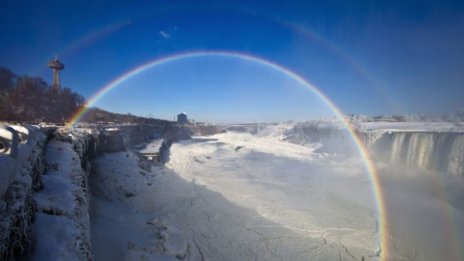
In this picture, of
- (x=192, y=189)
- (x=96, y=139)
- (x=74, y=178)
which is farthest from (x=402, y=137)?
(x=74, y=178)

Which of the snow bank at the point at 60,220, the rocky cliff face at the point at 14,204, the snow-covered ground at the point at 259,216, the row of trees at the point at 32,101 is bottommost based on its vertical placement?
the snow-covered ground at the point at 259,216

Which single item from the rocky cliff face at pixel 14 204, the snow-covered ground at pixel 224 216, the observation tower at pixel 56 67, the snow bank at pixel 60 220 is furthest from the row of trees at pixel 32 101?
the rocky cliff face at pixel 14 204

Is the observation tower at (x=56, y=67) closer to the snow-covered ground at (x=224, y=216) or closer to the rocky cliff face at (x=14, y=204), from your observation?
the snow-covered ground at (x=224, y=216)

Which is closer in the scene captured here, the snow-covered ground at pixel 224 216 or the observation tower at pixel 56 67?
the snow-covered ground at pixel 224 216

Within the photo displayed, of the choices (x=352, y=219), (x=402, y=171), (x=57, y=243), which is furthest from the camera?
(x=402, y=171)

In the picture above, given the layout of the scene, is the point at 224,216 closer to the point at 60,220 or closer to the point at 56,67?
the point at 60,220

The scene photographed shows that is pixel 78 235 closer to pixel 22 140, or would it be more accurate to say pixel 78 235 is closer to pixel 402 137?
pixel 22 140

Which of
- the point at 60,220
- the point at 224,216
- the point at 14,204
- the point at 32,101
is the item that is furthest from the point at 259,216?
the point at 32,101

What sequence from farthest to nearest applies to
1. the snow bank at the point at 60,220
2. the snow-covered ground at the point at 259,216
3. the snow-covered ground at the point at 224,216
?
1. the snow-covered ground at the point at 259,216
2. the snow-covered ground at the point at 224,216
3. the snow bank at the point at 60,220
